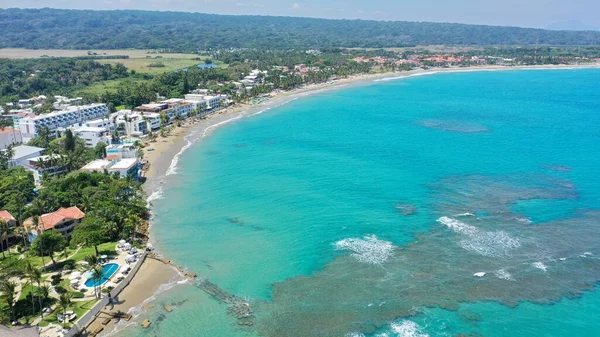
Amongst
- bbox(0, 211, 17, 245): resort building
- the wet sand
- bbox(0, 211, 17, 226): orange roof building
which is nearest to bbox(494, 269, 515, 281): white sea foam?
the wet sand

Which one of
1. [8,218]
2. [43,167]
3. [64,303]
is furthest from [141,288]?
[43,167]

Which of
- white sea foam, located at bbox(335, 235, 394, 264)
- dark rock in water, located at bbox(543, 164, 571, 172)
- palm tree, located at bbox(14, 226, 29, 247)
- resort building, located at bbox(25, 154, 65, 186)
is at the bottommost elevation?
white sea foam, located at bbox(335, 235, 394, 264)

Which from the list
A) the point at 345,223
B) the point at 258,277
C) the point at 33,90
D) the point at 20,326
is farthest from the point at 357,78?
the point at 20,326

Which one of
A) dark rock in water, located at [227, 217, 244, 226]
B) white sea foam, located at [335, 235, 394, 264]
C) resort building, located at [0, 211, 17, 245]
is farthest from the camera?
dark rock in water, located at [227, 217, 244, 226]

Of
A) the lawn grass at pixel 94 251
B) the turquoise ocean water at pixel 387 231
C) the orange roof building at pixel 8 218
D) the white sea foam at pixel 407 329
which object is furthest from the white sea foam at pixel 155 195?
the white sea foam at pixel 407 329

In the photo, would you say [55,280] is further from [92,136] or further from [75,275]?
[92,136]

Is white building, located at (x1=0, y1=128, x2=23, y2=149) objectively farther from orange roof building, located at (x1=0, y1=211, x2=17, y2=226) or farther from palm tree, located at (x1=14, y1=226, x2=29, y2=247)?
palm tree, located at (x1=14, y1=226, x2=29, y2=247)

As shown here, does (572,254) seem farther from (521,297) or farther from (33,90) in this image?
(33,90)
